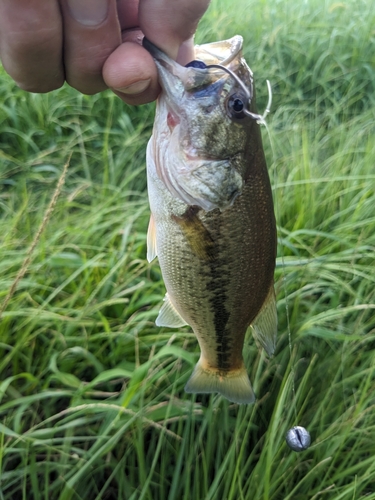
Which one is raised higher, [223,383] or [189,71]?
[189,71]

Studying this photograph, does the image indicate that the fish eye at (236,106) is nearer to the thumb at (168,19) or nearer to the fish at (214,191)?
the fish at (214,191)

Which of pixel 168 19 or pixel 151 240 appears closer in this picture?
pixel 168 19

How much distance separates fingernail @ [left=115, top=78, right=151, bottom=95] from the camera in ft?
3.59

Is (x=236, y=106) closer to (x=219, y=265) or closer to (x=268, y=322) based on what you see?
(x=219, y=265)

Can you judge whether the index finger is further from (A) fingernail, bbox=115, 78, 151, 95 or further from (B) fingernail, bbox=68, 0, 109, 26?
(A) fingernail, bbox=115, 78, 151, 95

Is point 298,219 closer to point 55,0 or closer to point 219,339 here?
point 219,339

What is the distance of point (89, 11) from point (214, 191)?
528 mm

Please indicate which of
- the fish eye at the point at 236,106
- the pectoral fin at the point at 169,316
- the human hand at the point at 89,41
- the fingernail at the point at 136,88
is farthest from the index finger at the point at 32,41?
the pectoral fin at the point at 169,316

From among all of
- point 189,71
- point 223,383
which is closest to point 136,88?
point 189,71

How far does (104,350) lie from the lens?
1.82 m

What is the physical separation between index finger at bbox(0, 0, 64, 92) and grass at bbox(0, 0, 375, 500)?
920mm

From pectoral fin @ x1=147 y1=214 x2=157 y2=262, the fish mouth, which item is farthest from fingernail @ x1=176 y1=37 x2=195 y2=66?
pectoral fin @ x1=147 y1=214 x2=157 y2=262

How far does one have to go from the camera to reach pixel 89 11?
984 millimetres

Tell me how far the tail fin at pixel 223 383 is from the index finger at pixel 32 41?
96 centimetres
